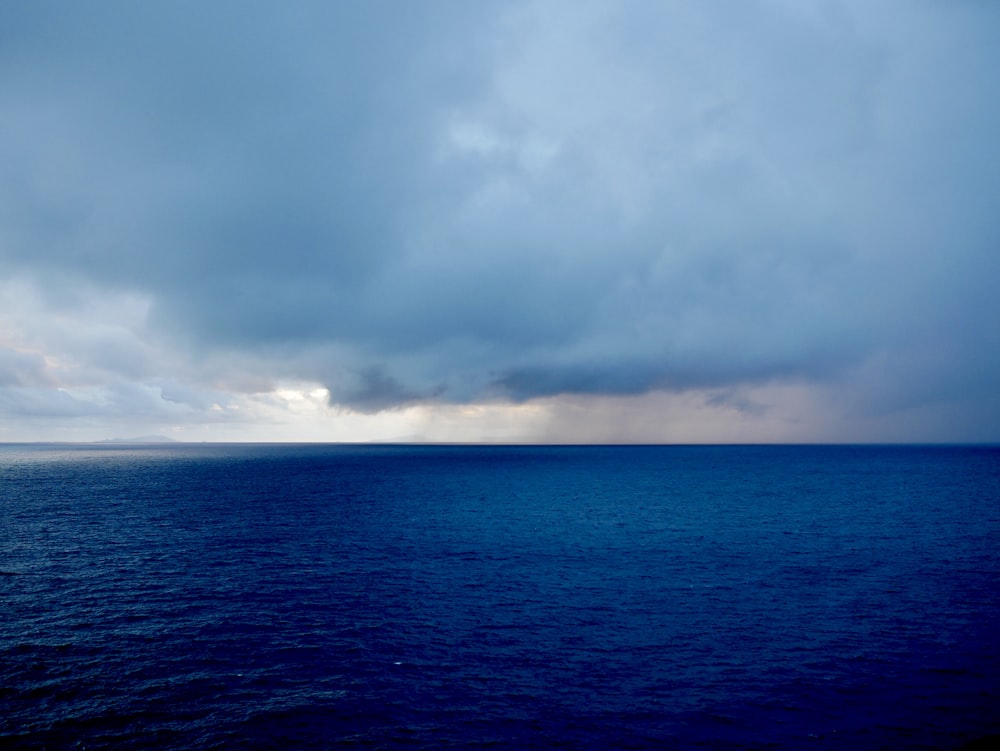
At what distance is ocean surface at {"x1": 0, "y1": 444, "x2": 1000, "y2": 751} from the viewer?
1387 inches

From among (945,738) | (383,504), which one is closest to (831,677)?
(945,738)

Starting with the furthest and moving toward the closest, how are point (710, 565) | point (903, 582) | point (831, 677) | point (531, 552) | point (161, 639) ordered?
1. point (531, 552)
2. point (710, 565)
3. point (903, 582)
4. point (161, 639)
5. point (831, 677)

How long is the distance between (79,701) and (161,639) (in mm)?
10643

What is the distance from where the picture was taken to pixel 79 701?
122 feet

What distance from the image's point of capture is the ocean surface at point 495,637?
1387 inches

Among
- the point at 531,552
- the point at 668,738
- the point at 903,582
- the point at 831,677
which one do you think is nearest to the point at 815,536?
the point at 903,582

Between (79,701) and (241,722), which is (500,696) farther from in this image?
(79,701)

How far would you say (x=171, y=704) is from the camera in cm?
3716

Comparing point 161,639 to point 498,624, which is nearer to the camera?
point 161,639

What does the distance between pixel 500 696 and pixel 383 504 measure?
10520cm

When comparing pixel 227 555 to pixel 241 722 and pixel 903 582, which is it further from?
pixel 903 582

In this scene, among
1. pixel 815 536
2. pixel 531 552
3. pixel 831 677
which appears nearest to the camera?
pixel 831 677

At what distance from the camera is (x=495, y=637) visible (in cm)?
4962

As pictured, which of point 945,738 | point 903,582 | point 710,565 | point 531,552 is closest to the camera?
point 945,738
